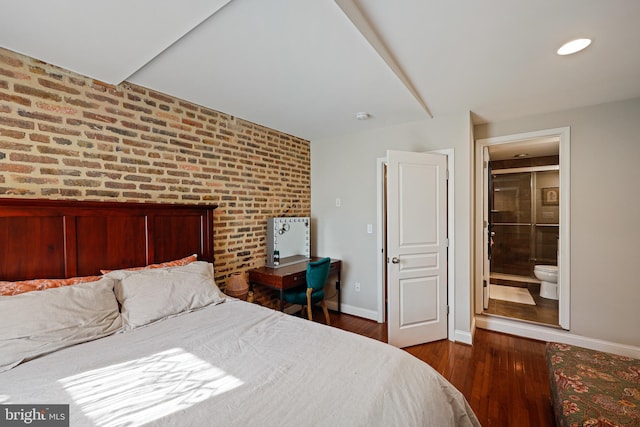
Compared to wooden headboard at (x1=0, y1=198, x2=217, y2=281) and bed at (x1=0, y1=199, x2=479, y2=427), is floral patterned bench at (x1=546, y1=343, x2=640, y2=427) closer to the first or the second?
bed at (x1=0, y1=199, x2=479, y2=427)

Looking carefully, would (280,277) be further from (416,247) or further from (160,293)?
(416,247)

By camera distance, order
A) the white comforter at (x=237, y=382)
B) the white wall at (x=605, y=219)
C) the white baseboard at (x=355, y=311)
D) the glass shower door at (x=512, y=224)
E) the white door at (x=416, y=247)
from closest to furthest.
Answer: the white comforter at (x=237, y=382) → the white wall at (x=605, y=219) → the white door at (x=416, y=247) → the white baseboard at (x=355, y=311) → the glass shower door at (x=512, y=224)

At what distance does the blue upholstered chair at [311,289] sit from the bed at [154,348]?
3.36 feet

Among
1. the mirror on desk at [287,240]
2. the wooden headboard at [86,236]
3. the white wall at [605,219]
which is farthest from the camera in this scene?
the mirror on desk at [287,240]

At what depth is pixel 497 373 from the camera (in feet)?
7.91

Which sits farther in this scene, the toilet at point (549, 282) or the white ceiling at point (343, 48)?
the toilet at point (549, 282)

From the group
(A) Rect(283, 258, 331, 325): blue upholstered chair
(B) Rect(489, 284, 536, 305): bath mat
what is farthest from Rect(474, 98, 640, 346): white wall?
(A) Rect(283, 258, 331, 325): blue upholstered chair

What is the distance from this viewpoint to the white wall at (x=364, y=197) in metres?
2.96

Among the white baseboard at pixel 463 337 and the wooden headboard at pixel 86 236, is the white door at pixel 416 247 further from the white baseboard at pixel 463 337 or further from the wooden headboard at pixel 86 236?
the wooden headboard at pixel 86 236

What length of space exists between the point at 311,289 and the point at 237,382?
1.85 meters

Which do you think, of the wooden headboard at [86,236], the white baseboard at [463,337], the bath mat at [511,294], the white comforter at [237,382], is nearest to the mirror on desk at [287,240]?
the wooden headboard at [86,236]

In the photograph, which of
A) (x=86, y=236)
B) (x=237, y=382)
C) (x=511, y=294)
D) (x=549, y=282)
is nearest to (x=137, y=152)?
(x=86, y=236)

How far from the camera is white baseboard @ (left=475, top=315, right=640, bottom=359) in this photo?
103 inches

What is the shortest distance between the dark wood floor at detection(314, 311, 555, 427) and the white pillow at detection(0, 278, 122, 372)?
249cm
